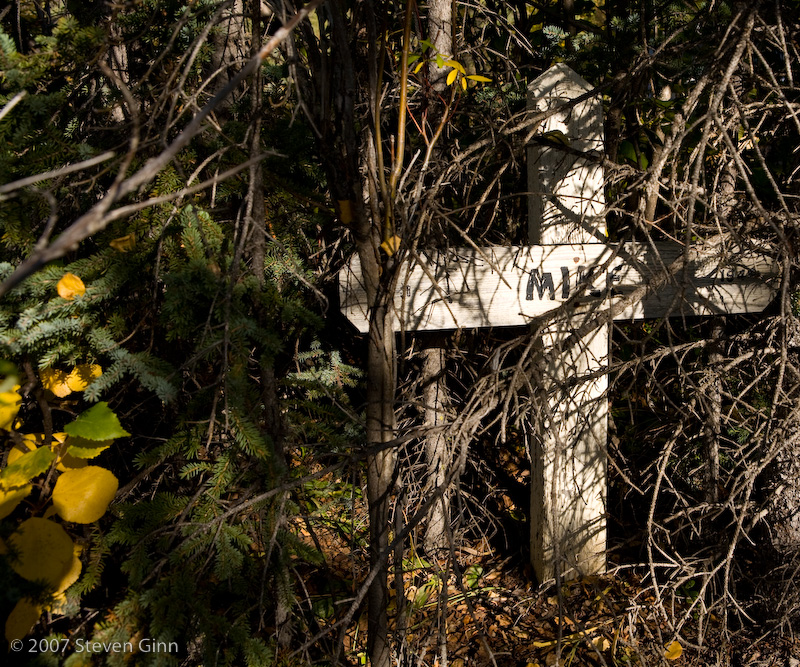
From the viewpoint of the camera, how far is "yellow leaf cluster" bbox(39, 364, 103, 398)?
1797mm

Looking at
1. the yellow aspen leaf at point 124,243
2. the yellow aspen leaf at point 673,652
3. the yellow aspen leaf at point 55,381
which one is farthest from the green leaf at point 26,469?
the yellow aspen leaf at point 673,652

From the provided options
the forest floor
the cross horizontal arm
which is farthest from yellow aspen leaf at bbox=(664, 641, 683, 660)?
the cross horizontal arm

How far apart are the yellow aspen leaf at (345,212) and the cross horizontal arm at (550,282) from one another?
44cm

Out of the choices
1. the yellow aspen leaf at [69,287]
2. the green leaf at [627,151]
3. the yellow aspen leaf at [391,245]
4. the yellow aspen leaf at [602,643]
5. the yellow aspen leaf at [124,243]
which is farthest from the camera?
the green leaf at [627,151]

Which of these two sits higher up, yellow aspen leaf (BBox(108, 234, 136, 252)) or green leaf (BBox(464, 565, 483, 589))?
yellow aspen leaf (BBox(108, 234, 136, 252))

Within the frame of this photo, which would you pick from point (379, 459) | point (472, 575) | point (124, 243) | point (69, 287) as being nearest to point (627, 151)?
point (379, 459)

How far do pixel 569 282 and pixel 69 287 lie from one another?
1.78 meters

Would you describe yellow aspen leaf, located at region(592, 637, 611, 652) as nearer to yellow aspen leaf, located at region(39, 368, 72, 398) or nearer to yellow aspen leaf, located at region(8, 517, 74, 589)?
yellow aspen leaf, located at region(8, 517, 74, 589)

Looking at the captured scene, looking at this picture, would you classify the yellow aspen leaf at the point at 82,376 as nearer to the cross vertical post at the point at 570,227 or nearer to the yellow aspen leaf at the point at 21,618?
the yellow aspen leaf at the point at 21,618

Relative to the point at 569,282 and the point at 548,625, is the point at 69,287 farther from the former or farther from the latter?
the point at 548,625

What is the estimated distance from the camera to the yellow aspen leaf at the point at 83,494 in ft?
5.24

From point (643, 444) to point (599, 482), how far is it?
0.58 metres

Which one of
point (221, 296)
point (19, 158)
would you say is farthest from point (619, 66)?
point (19, 158)

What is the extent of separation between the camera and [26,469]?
1.54 metres
